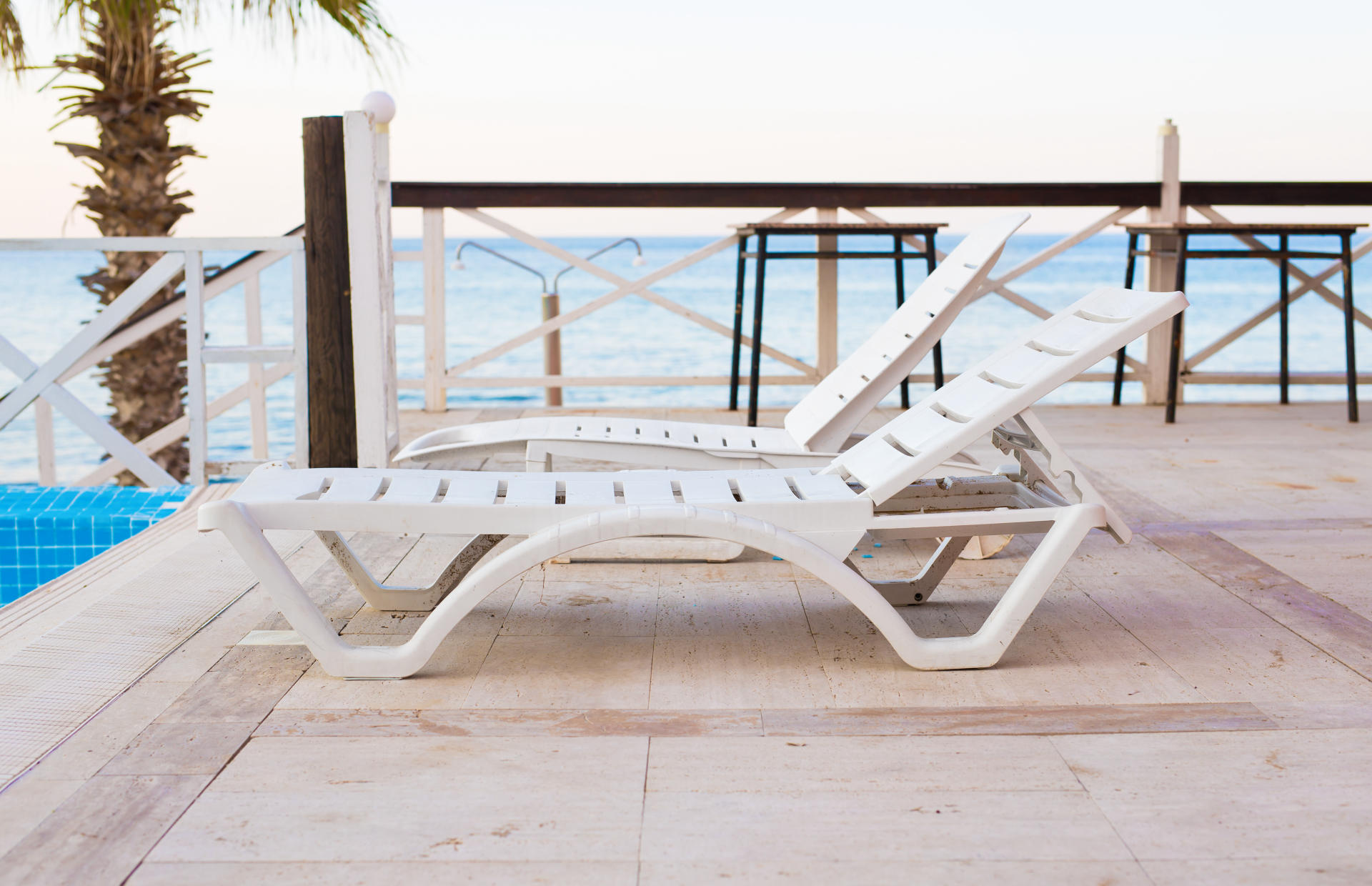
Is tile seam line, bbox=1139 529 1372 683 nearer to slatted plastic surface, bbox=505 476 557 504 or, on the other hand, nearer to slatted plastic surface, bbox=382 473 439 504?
slatted plastic surface, bbox=505 476 557 504

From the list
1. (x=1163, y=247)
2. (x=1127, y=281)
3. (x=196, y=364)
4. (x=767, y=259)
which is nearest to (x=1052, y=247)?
(x=1127, y=281)

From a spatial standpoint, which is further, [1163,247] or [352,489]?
[1163,247]

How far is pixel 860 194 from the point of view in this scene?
590 centimetres

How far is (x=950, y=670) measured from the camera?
2266 millimetres

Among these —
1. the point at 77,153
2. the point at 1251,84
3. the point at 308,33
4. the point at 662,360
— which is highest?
the point at 1251,84

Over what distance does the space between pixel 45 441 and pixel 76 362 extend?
1.89ft

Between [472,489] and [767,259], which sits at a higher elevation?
[767,259]

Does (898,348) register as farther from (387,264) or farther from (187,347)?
(187,347)

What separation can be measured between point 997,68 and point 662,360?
7434 millimetres

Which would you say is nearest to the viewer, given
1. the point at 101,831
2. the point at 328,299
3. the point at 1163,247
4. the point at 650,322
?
the point at 101,831

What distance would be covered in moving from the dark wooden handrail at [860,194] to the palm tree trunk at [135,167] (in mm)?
1393

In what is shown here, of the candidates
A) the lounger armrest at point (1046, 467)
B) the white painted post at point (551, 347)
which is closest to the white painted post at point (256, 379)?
the white painted post at point (551, 347)

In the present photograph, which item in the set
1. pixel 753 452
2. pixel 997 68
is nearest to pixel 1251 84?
pixel 997 68

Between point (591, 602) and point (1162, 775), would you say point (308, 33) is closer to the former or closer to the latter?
point (591, 602)
